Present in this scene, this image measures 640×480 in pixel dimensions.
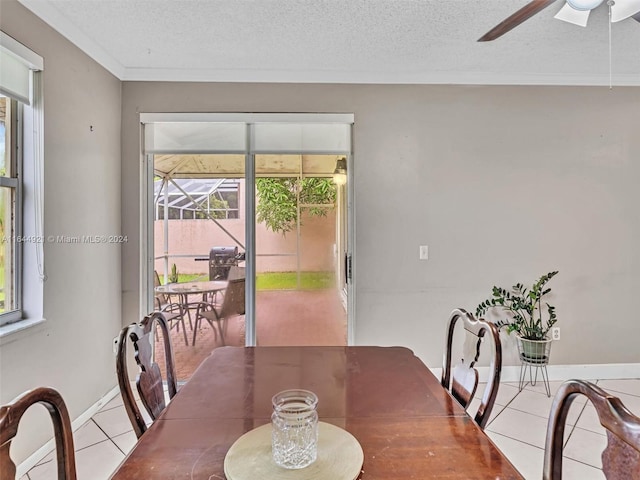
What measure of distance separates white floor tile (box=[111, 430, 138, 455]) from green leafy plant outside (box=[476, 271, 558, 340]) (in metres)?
2.80

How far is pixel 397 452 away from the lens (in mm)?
955

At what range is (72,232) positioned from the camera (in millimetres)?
2414

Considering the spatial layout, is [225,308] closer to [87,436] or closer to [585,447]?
[87,436]

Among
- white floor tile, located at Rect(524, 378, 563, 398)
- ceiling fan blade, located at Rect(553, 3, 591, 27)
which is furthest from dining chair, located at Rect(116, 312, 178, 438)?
white floor tile, located at Rect(524, 378, 563, 398)

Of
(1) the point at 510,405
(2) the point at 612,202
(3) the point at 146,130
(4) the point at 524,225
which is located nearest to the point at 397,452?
(1) the point at 510,405

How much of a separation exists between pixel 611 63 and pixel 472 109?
3.69 ft

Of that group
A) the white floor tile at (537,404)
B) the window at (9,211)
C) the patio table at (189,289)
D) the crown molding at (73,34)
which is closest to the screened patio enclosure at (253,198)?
the patio table at (189,289)

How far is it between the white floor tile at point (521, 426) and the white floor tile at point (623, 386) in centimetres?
99

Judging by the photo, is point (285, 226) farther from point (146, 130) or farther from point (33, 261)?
point (33, 261)

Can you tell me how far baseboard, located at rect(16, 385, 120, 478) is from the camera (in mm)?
1974

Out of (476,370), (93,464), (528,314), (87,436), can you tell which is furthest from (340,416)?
(528,314)

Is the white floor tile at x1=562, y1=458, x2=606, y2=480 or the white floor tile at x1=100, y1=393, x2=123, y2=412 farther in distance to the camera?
the white floor tile at x1=100, y1=393, x2=123, y2=412

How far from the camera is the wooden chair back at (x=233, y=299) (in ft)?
10.5

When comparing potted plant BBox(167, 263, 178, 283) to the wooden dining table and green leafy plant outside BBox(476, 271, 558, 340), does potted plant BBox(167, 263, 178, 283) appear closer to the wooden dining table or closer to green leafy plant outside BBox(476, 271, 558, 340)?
the wooden dining table
